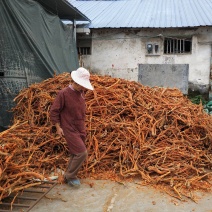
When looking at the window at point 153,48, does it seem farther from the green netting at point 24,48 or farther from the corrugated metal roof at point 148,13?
the green netting at point 24,48

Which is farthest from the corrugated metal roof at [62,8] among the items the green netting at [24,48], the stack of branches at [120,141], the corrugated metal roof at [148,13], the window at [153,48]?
the stack of branches at [120,141]

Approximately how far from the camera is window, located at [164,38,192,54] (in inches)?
489

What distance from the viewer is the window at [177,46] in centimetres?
1242

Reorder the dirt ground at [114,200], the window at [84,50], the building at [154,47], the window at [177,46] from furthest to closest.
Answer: the window at [84,50] < the window at [177,46] < the building at [154,47] < the dirt ground at [114,200]

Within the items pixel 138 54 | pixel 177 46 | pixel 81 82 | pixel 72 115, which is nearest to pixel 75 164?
pixel 72 115

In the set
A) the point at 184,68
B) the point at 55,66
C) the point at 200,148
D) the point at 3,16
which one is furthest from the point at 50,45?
the point at 184,68

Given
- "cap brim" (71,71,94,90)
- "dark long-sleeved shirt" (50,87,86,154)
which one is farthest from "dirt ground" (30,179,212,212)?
"cap brim" (71,71,94,90)

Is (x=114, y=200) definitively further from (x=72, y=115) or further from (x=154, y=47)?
(x=154, y=47)

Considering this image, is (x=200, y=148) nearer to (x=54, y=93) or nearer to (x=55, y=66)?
(x=54, y=93)

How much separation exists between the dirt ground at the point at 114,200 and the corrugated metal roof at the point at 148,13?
944 centimetres

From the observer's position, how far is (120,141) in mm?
4773

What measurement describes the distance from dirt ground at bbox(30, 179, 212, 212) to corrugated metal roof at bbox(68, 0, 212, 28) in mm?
9439

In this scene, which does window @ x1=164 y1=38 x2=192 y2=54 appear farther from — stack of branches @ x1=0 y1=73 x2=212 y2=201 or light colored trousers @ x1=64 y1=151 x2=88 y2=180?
light colored trousers @ x1=64 y1=151 x2=88 y2=180

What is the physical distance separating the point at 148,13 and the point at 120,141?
10630mm
